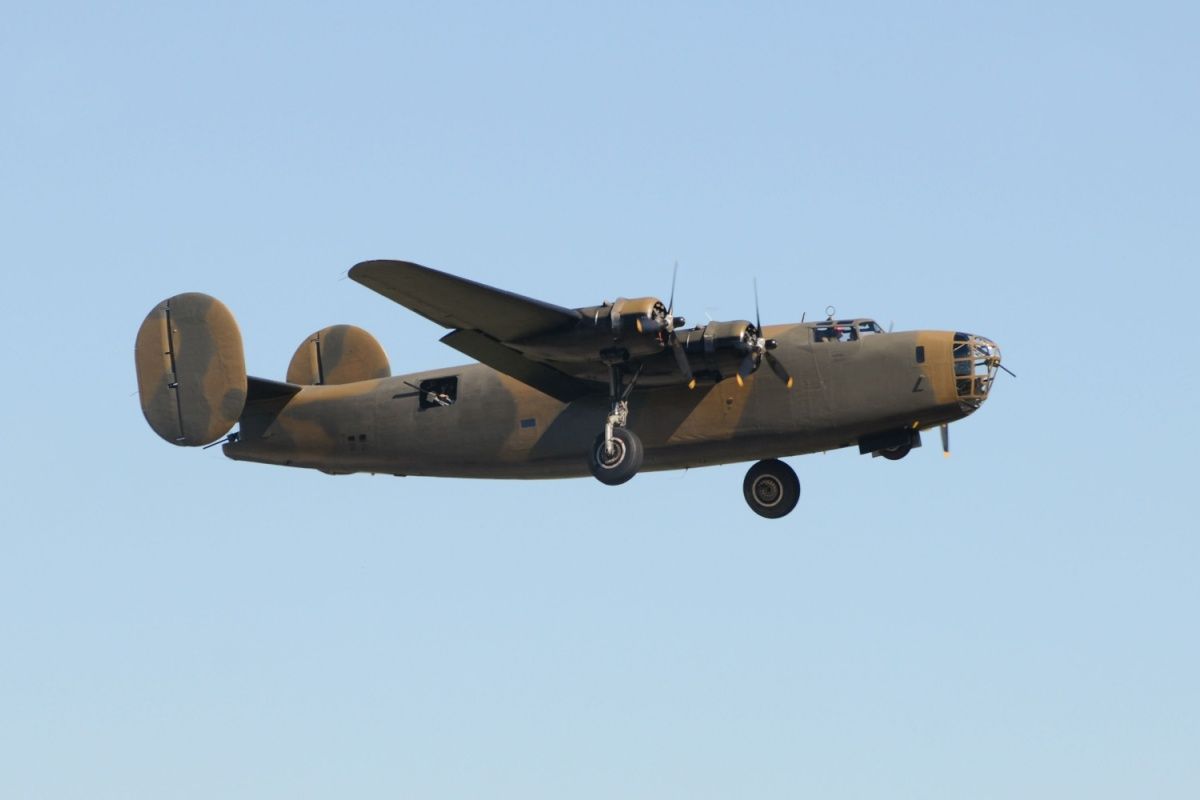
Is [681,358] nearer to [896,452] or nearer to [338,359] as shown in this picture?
[896,452]

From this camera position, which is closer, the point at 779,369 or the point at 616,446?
the point at 616,446

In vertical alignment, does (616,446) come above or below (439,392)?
below

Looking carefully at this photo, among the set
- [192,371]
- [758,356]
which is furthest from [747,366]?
[192,371]

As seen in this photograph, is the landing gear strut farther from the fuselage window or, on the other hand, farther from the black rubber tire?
the black rubber tire

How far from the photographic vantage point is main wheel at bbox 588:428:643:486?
87.0ft

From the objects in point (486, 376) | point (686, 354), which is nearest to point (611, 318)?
point (686, 354)

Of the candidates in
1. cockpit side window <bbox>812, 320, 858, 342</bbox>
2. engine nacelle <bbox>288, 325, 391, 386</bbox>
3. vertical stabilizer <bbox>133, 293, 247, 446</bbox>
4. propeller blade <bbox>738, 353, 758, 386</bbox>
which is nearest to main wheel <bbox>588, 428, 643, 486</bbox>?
propeller blade <bbox>738, 353, 758, 386</bbox>

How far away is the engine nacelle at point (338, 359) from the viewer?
100 ft

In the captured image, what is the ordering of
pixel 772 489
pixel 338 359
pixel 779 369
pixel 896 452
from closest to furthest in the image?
pixel 779 369, pixel 896 452, pixel 772 489, pixel 338 359

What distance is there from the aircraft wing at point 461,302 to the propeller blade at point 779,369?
2847 mm

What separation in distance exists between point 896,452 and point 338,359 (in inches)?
354

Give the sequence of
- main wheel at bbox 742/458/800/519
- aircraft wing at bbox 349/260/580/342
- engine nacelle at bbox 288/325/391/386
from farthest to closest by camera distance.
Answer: engine nacelle at bbox 288/325/391/386, main wheel at bbox 742/458/800/519, aircraft wing at bbox 349/260/580/342

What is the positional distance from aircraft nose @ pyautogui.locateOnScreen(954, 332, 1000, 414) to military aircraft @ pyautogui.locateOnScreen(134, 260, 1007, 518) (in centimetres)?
2

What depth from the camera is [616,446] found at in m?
26.6
